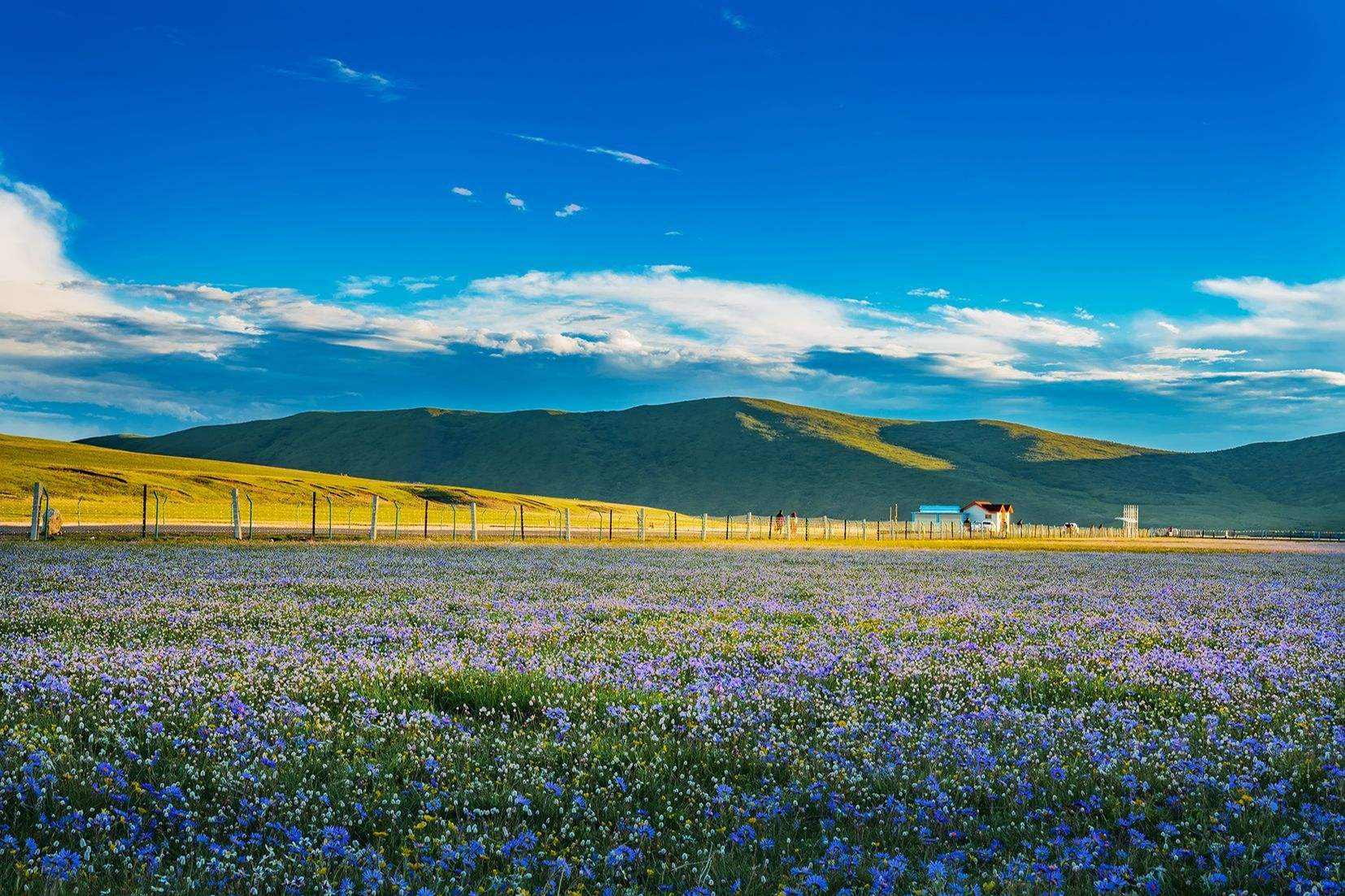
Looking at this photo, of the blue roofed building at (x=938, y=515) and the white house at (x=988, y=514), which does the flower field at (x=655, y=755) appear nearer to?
the white house at (x=988, y=514)

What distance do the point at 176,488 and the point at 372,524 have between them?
85196 millimetres

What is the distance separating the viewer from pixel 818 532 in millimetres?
93188

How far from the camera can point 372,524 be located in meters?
47.3

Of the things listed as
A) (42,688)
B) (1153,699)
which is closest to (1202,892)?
(1153,699)

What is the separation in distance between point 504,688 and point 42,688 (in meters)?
4.31

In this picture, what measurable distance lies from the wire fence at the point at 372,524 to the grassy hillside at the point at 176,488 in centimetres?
52

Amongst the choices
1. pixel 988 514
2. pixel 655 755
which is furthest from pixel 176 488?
pixel 988 514

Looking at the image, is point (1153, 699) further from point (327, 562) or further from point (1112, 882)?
point (327, 562)

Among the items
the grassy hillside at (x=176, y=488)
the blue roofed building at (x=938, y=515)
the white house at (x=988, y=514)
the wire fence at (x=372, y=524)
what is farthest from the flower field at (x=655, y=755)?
the blue roofed building at (x=938, y=515)

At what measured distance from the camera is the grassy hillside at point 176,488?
8569 cm

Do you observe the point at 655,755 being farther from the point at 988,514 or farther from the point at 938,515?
the point at 938,515

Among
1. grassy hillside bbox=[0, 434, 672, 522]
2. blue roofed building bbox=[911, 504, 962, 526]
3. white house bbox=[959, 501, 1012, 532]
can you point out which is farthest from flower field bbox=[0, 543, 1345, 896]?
blue roofed building bbox=[911, 504, 962, 526]

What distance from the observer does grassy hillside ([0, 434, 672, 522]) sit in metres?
85.7

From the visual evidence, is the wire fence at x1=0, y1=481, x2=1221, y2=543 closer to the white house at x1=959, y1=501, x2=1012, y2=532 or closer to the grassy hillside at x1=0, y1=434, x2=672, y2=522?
the grassy hillside at x1=0, y1=434, x2=672, y2=522
